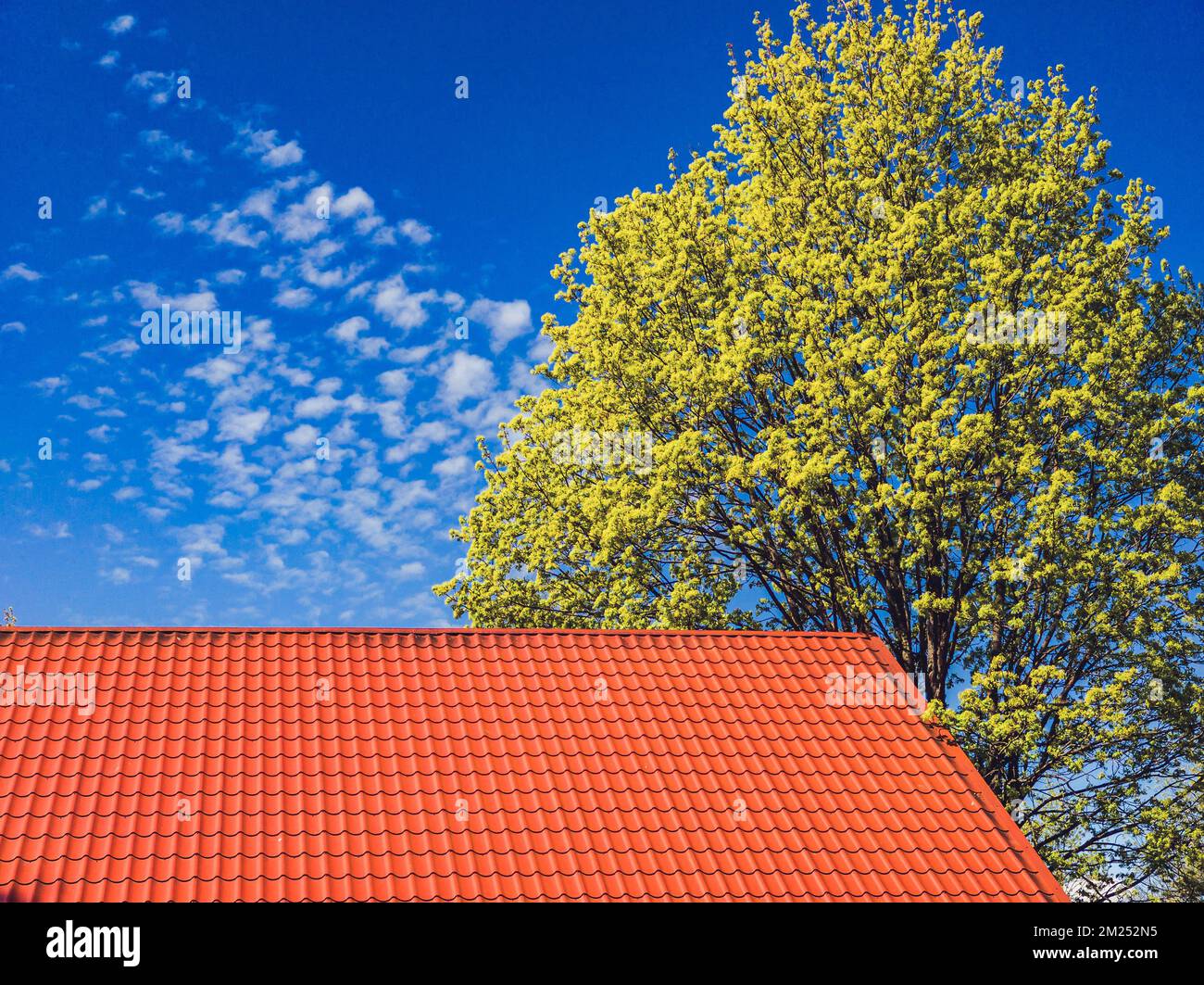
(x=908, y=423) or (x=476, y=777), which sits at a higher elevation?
(x=908, y=423)

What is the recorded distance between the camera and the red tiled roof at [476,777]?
9969 millimetres

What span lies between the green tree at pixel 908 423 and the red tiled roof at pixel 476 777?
5.90 meters

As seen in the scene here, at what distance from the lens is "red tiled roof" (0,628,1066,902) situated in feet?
32.7

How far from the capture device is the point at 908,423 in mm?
19125

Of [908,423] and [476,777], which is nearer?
[476,777]

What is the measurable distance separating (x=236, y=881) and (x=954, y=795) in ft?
24.6

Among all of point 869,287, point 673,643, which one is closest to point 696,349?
point 869,287

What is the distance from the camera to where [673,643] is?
47.1 ft

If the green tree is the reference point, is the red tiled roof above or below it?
below

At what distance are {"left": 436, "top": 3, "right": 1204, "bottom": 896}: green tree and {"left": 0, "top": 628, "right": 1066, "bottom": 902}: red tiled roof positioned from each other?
5.90 m

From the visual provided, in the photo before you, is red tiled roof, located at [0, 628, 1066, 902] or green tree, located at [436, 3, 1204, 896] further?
green tree, located at [436, 3, 1204, 896]

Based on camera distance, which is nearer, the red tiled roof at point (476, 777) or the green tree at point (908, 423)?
the red tiled roof at point (476, 777)

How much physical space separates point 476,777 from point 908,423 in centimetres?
1105

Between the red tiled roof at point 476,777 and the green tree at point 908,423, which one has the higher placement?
the green tree at point 908,423
